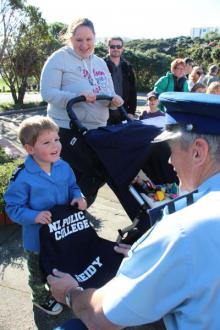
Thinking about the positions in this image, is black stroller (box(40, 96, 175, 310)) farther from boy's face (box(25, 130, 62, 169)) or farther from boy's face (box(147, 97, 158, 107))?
boy's face (box(147, 97, 158, 107))

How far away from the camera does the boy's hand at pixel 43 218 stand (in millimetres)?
2537

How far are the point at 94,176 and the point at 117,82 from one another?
2.16 meters

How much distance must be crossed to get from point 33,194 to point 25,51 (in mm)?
14865

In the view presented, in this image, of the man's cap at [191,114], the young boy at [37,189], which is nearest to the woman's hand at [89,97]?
the young boy at [37,189]

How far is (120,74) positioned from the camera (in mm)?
5160

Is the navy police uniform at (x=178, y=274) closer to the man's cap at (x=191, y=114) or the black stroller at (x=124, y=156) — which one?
the man's cap at (x=191, y=114)

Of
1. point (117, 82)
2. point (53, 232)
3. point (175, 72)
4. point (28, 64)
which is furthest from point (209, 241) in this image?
point (28, 64)

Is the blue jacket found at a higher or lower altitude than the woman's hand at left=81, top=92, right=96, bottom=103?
lower

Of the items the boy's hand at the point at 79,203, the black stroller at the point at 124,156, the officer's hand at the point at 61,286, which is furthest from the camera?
the black stroller at the point at 124,156

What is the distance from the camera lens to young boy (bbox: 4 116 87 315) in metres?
2.62

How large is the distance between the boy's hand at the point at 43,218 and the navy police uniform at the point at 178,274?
1.21 meters

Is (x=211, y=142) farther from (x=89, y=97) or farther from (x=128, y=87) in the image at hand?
(x=128, y=87)

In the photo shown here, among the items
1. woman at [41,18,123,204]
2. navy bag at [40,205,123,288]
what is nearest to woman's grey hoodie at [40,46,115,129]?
woman at [41,18,123,204]

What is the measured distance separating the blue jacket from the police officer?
1.22 m
